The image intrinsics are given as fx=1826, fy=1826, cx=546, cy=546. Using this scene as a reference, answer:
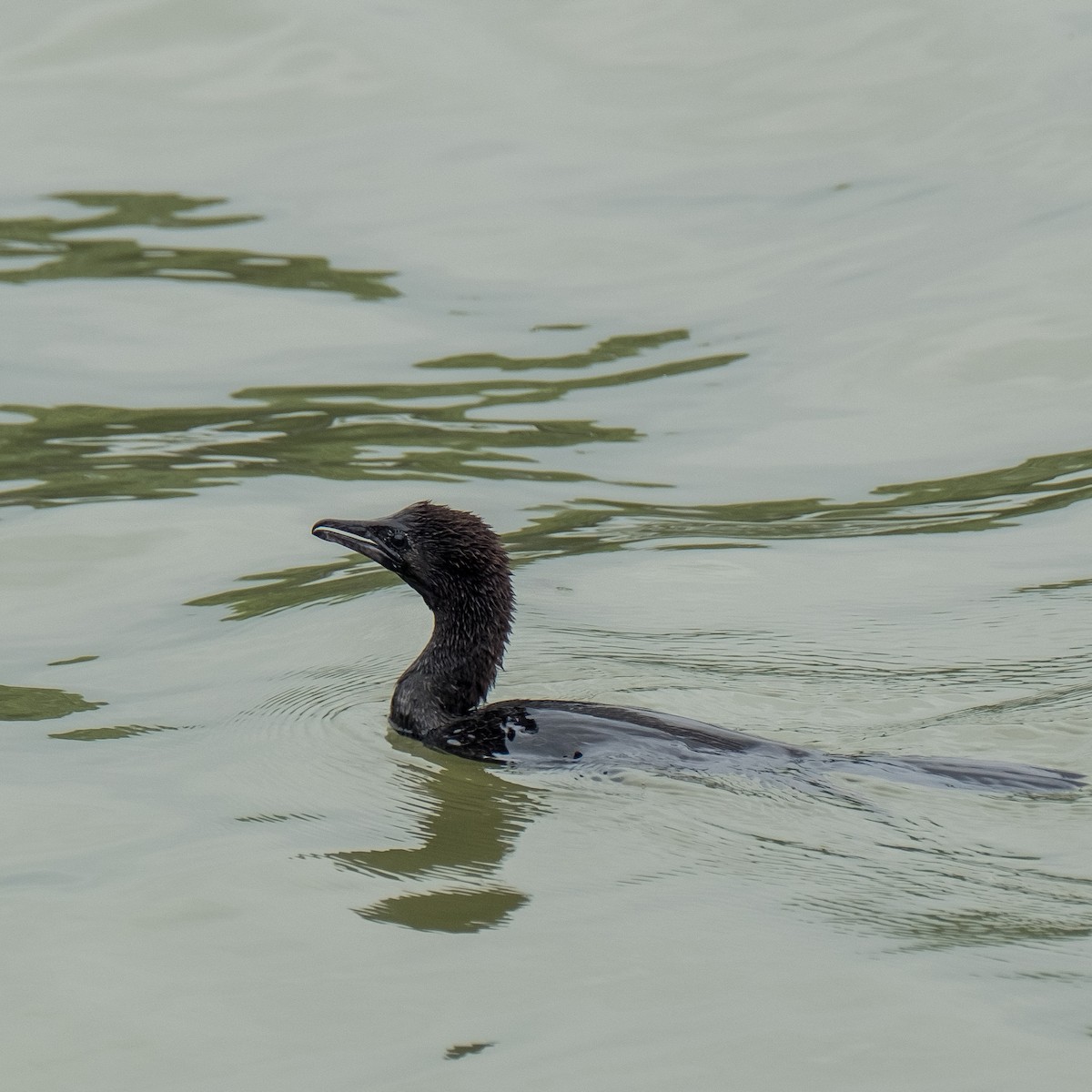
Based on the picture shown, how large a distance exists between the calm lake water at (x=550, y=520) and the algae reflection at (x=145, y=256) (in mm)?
60

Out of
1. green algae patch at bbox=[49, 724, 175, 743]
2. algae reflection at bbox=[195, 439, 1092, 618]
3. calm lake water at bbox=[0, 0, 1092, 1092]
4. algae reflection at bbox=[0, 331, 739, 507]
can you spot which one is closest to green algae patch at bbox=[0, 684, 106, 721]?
calm lake water at bbox=[0, 0, 1092, 1092]

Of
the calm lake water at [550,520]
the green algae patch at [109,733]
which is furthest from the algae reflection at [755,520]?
the green algae patch at [109,733]

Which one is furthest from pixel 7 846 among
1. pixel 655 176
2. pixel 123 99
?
pixel 123 99

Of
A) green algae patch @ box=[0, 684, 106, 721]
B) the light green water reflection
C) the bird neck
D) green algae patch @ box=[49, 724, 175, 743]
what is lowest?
the light green water reflection

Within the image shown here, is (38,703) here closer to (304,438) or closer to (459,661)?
(459,661)

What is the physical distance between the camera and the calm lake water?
5.28 m

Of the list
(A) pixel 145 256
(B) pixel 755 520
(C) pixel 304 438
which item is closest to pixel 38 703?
(C) pixel 304 438

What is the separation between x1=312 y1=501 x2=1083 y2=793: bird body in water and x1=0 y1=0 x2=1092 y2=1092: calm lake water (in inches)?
6.0

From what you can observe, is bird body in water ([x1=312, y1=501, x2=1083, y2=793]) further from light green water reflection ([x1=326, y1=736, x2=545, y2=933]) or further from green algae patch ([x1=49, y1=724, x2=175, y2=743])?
green algae patch ([x1=49, y1=724, x2=175, y2=743])

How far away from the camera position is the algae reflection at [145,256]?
47.6 feet

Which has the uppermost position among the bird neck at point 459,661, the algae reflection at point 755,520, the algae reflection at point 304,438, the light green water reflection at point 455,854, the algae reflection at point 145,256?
the algae reflection at point 145,256

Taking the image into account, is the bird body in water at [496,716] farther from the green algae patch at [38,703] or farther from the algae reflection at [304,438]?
the algae reflection at [304,438]

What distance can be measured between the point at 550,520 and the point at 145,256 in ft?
19.2

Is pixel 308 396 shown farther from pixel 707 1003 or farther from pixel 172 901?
pixel 707 1003
